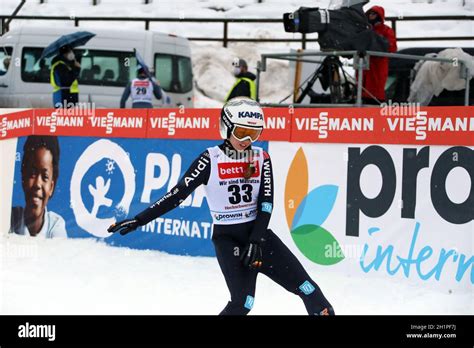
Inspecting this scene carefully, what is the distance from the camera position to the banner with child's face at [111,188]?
11.2 m

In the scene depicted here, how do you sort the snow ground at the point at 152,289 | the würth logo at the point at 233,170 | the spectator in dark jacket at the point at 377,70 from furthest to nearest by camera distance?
the spectator in dark jacket at the point at 377,70
the snow ground at the point at 152,289
the würth logo at the point at 233,170

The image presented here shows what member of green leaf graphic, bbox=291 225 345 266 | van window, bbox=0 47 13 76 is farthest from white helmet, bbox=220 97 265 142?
van window, bbox=0 47 13 76

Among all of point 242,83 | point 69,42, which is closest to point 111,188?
point 242,83

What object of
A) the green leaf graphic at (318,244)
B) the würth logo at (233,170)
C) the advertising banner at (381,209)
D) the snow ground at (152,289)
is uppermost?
the würth logo at (233,170)

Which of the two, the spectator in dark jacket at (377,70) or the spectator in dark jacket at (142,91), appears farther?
the spectator in dark jacket at (142,91)

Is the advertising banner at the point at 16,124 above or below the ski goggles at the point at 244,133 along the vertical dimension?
below

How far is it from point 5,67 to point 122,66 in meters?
2.17

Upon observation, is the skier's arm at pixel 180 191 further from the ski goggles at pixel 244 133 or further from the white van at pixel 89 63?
the white van at pixel 89 63

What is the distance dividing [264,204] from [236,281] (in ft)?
1.88

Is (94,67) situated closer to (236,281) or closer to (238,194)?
(238,194)

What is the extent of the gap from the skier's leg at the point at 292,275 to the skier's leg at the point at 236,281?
0.50ft

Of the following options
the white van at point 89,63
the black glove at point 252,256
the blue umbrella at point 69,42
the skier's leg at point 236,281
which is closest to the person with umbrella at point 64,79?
the blue umbrella at point 69,42

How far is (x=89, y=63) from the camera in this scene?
60.6ft

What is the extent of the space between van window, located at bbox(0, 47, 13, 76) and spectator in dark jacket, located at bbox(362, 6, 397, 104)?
896cm
